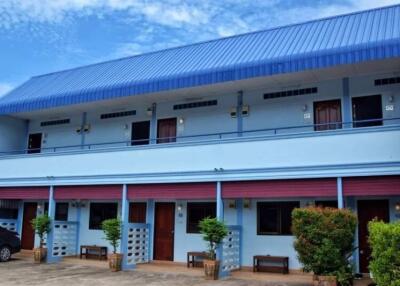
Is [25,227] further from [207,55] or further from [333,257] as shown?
[333,257]

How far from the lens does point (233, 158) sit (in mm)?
15688

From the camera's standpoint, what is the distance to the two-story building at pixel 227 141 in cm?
1438

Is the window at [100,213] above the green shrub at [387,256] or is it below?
above

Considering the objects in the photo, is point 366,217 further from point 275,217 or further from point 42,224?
point 42,224

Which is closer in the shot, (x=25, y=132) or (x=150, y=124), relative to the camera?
(x=150, y=124)

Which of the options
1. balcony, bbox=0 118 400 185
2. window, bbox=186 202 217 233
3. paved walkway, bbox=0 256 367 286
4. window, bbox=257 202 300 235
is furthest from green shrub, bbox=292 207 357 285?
window, bbox=186 202 217 233

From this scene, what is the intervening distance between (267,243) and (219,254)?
7.15 feet

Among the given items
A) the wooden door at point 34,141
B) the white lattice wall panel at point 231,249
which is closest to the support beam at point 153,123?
the white lattice wall panel at point 231,249

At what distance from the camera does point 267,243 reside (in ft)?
54.4

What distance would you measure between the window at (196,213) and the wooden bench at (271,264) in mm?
2590

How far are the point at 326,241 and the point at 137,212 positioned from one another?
981 centimetres

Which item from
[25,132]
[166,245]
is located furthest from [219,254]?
[25,132]

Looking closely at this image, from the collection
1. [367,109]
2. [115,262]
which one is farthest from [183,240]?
[367,109]

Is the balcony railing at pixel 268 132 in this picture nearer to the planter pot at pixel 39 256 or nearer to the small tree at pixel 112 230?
the small tree at pixel 112 230
